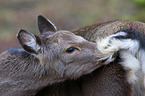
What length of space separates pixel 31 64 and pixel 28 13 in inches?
318

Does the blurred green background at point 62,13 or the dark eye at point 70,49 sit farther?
the blurred green background at point 62,13

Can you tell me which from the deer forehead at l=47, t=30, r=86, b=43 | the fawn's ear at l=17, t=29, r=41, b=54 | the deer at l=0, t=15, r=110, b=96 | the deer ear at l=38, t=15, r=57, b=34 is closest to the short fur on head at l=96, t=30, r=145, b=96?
the deer at l=0, t=15, r=110, b=96

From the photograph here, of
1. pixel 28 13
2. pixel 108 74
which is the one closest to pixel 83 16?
pixel 28 13

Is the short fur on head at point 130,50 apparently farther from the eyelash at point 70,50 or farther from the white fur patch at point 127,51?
the eyelash at point 70,50

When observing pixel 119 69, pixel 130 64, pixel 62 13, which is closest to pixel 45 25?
pixel 119 69

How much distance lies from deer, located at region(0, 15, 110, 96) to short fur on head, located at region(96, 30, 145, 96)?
0.97 ft

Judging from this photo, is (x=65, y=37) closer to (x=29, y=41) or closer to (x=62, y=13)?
(x=29, y=41)

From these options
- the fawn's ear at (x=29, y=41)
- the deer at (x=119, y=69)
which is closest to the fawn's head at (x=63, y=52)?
the fawn's ear at (x=29, y=41)

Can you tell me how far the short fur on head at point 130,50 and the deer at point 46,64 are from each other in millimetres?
297

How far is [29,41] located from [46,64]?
44 centimetres

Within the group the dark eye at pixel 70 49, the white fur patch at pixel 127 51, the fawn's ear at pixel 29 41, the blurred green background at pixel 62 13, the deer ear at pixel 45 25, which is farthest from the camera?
the blurred green background at pixel 62 13

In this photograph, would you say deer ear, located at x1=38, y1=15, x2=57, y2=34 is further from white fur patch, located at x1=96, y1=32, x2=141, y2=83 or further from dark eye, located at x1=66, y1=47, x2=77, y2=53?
white fur patch, located at x1=96, y1=32, x2=141, y2=83

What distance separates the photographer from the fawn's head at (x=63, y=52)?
11.9 ft

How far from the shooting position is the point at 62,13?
11086 mm
